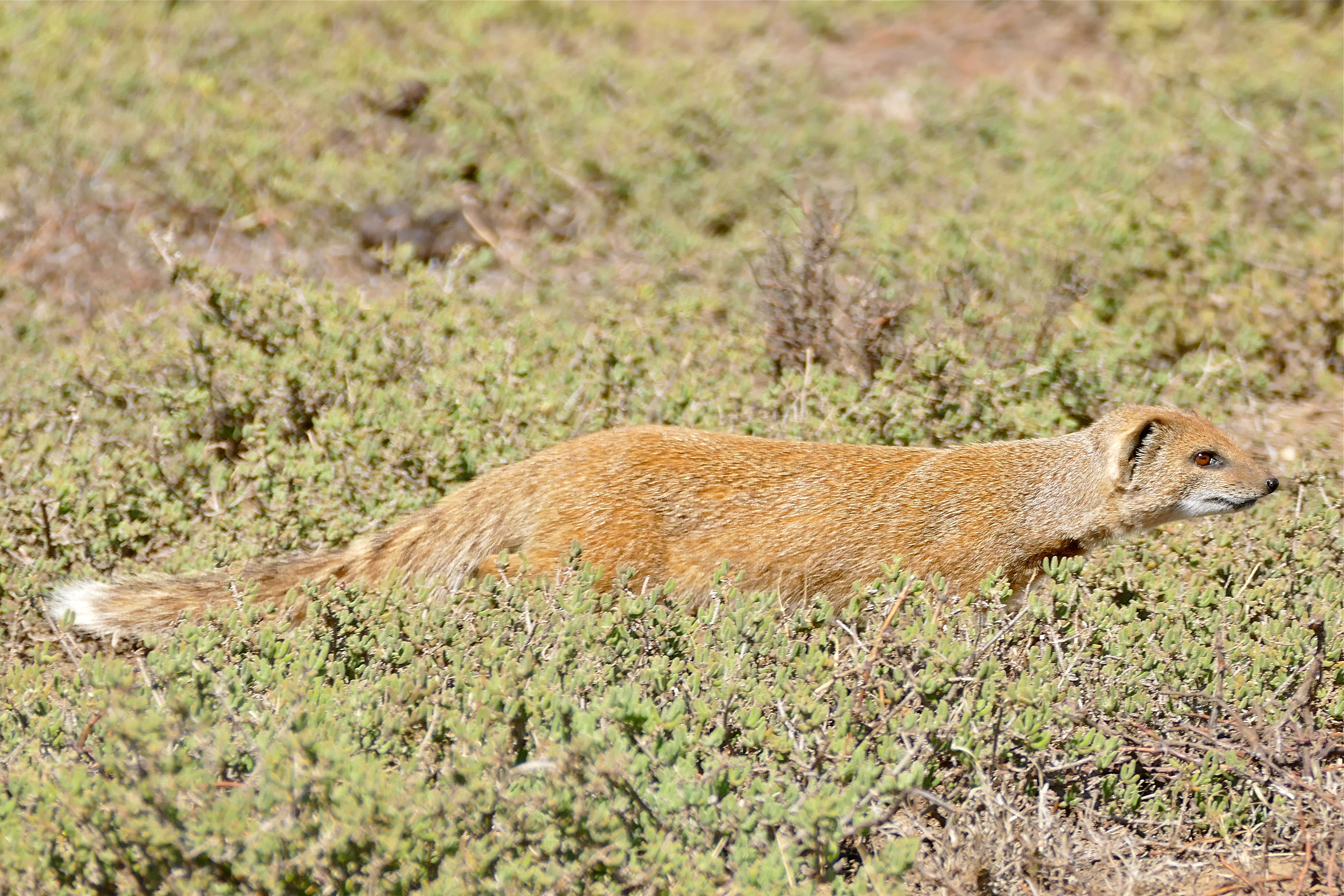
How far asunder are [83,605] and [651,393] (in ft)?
7.76

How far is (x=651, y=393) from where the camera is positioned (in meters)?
5.57

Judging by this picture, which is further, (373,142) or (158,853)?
(373,142)

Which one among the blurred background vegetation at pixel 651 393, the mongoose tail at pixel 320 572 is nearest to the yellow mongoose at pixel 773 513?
the mongoose tail at pixel 320 572

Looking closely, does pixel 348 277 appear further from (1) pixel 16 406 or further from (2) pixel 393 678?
(2) pixel 393 678

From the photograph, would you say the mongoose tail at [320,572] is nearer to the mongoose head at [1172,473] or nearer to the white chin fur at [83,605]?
the white chin fur at [83,605]

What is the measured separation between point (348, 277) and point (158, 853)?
5199 millimetres

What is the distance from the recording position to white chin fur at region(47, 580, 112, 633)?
4.27 meters

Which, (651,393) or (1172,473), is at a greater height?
(1172,473)

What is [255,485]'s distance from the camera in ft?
16.5

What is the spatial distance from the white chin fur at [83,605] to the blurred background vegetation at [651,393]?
0.14 m

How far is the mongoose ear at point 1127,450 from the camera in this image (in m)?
4.62

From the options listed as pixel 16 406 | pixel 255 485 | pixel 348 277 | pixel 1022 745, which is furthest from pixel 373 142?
pixel 1022 745

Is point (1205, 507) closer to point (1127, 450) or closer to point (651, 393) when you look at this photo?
point (1127, 450)

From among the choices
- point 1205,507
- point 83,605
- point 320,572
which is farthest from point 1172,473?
point 83,605
